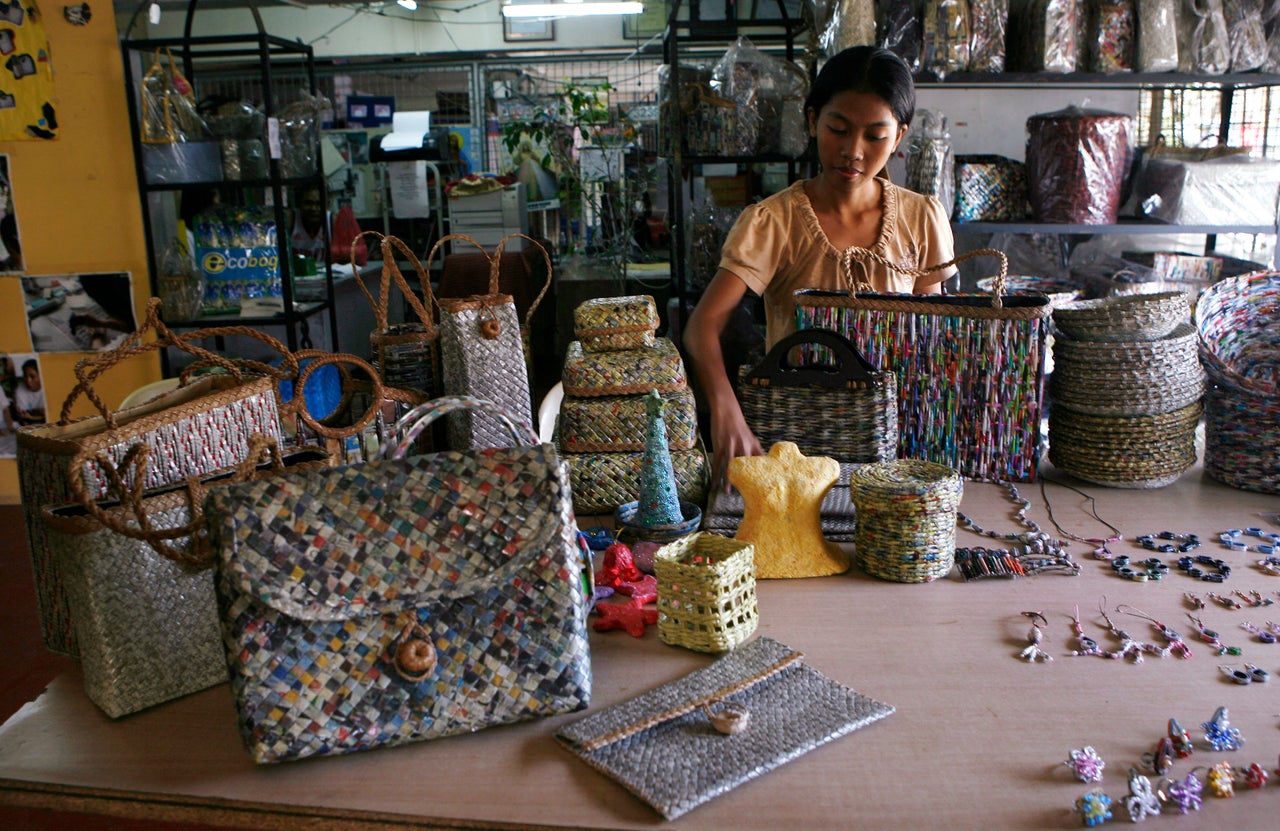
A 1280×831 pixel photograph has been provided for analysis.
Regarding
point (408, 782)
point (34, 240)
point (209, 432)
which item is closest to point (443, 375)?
point (209, 432)

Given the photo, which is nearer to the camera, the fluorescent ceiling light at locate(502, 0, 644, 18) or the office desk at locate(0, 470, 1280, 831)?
the office desk at locate(0, 470, 1280, 831)

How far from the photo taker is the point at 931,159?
2.85m

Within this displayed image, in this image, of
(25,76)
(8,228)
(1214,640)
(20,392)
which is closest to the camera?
(1214,640)

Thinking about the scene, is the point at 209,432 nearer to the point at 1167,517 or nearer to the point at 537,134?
the point at 1167,517

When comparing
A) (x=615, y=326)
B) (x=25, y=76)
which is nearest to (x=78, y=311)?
(x=25, y=76)

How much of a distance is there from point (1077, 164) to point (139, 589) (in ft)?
9.11

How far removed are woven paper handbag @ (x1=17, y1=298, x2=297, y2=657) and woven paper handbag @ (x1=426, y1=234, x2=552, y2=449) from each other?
33cm

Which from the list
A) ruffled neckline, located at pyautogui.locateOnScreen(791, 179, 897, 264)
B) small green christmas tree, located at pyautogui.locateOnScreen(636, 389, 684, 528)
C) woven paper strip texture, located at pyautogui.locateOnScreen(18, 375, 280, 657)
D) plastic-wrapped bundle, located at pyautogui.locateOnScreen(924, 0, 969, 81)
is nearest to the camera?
woven paper strip texture, located at pyautogui.locateOnScreen(18, 375, 280, 657)

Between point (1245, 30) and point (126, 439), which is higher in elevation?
point (1245, 30)

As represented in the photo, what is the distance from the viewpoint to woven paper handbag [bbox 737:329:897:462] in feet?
5.41

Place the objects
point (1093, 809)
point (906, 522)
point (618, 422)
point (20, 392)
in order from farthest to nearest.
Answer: point (20, 392)
point (618, 422)
point (906, 522)
point (1093, 809)

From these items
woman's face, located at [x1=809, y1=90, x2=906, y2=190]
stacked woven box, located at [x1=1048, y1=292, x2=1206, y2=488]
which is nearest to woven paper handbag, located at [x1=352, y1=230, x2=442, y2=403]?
woman's face, located at [x1=809, y1=90, x2=906, y2=190]

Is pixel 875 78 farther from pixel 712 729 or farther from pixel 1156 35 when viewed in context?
pixel 1156 35

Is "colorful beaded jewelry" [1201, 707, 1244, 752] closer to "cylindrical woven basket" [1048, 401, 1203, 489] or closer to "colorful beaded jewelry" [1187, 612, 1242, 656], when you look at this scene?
"colorful beaded jewelry" [1187, 612, 1242, 656]
